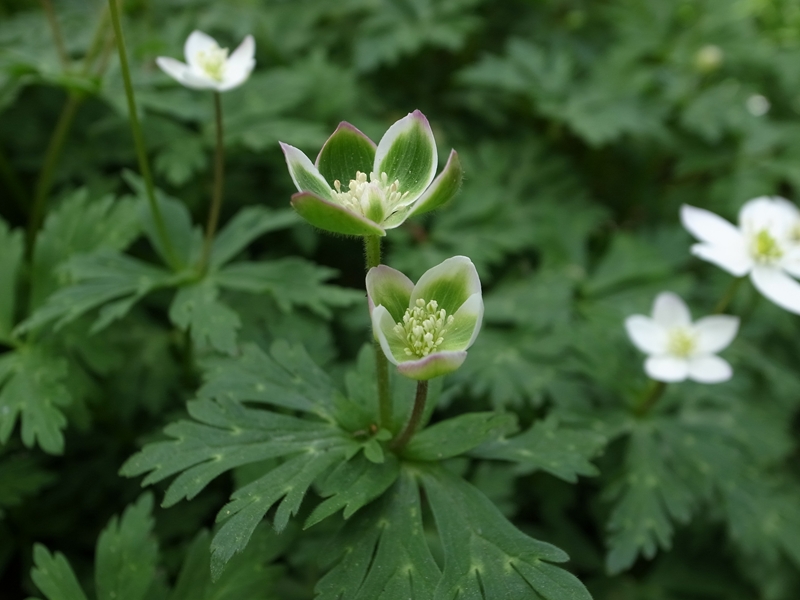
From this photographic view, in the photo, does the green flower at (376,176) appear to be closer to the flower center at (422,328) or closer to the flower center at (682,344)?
the flower center at (422,328)

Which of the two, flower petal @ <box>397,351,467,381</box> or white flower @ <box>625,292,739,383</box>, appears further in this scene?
white flower @ <box>625,292,739,383</box>

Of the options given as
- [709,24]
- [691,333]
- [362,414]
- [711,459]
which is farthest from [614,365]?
[709,24]

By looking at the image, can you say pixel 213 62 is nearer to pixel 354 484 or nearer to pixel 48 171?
pixel 48 171

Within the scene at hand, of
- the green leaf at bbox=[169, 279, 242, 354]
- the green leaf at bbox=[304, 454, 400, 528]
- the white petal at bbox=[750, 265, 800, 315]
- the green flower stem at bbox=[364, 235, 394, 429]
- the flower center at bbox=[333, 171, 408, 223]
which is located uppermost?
the flower center at bbox=[333, 171, 408, 223]

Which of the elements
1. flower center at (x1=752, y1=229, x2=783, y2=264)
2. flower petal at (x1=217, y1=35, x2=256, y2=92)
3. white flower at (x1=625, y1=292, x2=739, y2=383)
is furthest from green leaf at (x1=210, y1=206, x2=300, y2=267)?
flower center at (x1=752, y1=229, x2=783, y2=264)

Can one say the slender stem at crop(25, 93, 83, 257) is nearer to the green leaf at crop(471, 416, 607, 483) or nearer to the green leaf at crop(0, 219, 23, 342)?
the green leaf at crop(0, 219, 23, 342)

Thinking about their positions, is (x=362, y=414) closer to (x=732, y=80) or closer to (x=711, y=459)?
(x=711, y=459)
